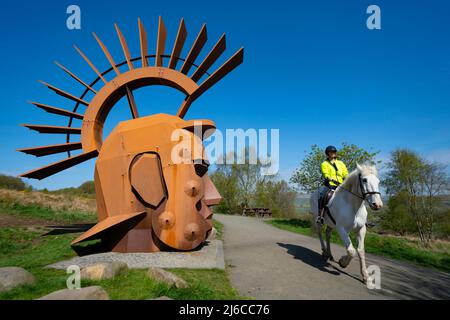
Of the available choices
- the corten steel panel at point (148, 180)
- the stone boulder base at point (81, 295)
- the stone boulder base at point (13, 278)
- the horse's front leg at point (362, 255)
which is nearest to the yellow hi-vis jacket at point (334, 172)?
the horse's front leg at point (362, 255)

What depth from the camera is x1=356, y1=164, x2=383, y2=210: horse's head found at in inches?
202

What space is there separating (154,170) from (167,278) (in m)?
3.76

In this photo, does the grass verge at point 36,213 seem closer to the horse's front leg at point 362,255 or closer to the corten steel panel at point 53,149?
the corten steel panel at point 53,149

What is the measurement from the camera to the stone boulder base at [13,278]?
395 centimetres

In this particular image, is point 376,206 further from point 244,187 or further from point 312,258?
point 244,187

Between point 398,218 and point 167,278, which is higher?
point 167,278

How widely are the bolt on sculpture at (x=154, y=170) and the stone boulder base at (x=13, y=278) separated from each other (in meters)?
2.43

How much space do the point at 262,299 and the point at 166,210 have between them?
3941 millimetres

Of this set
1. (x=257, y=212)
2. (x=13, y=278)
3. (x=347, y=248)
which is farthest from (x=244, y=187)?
(x=13, y=278)

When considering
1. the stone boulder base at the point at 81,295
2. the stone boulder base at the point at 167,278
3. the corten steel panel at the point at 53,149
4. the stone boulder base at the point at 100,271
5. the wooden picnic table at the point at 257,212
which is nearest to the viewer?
the stone boulder base at the point at 81,295

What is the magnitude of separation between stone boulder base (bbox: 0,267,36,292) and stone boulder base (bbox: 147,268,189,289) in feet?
6.77

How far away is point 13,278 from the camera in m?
4.11
